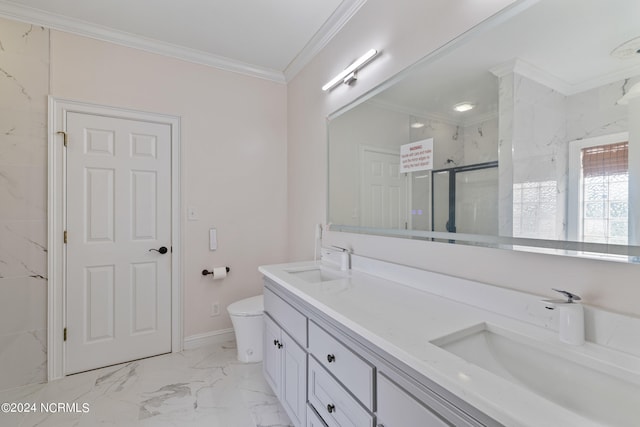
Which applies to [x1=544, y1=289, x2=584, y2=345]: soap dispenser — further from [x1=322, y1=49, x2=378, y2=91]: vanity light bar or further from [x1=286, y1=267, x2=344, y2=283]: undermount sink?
[x1=322, y1=49, x2=378, y2=91]: vanity light bar

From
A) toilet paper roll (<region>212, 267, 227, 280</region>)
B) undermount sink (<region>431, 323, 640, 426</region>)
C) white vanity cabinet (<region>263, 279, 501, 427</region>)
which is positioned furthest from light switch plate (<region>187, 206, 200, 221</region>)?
undermount sink (<region>431, 323, 640, 426</region>)

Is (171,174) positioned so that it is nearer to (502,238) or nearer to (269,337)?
(269,337)

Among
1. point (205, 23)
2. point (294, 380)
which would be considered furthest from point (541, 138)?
point (205, 23)

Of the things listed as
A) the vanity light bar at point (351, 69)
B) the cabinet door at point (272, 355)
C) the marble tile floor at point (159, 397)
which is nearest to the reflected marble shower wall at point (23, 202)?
the marble tile floor at point (159, 397)

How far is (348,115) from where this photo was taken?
200 centimetres

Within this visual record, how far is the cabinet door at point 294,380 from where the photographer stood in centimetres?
137

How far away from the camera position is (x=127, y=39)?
2.28 m

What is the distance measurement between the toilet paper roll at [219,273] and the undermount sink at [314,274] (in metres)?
0.98

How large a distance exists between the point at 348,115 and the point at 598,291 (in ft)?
5.27

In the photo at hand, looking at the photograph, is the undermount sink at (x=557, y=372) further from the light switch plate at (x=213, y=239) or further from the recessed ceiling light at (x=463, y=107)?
the light switch plate at (x=213, y=239)

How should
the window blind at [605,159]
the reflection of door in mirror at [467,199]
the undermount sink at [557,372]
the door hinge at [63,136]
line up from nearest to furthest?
the undermount sink at [557,372] < the window blind at [605,159] < the reflection of door in mirror at [467,199] < the door hinge at [63,136]

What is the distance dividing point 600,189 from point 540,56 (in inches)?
19.4

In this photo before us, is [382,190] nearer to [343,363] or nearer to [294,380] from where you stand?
[343,363]

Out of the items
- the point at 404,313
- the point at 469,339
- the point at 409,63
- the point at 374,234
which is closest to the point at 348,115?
the point at 409,63
